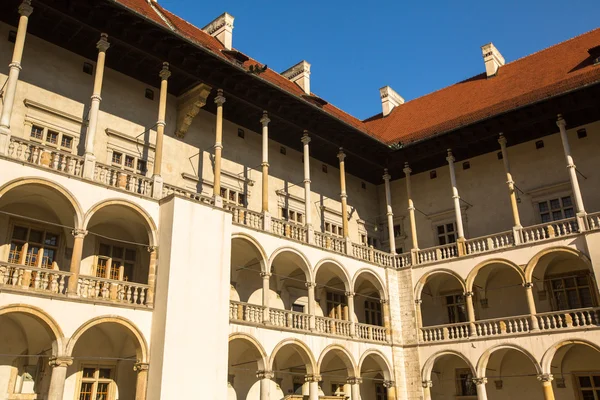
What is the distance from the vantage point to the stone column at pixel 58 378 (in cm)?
1162

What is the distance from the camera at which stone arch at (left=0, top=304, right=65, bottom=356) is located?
11539mm

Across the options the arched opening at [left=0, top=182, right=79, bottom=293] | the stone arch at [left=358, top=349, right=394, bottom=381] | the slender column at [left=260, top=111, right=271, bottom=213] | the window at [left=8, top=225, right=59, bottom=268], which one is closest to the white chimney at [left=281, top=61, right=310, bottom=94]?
the slender column at [left=260, top=111, right=271, bottom=213]

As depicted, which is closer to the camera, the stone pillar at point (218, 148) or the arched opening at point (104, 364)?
the arched opening at point (104, 364)

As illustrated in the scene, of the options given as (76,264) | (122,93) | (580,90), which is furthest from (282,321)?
(580,90)

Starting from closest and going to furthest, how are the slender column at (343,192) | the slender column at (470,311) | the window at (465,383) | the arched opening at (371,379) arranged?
the slender column at (470,311) → the slender column at (343,192) → the window at (465,383) → the arched opening at (371,379)

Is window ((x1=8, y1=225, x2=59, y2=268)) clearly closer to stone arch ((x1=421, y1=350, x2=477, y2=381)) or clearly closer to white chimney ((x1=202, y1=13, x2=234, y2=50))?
white chimney ((x1=202, y1=13, x2=234, y2=50))

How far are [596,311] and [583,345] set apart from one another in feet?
4.54

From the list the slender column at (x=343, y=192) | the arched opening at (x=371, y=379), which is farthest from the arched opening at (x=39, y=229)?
the arched opening at (x=371, y=379)

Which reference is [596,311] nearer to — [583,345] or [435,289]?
[583,345]

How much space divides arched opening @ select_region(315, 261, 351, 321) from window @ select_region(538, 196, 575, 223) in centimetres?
715

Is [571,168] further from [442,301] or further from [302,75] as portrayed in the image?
[302,75]

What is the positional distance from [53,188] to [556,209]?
15.7 m

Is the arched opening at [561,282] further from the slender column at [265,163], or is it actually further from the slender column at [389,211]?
the slender column at [265,163]

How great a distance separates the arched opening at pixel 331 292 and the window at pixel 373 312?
46.6 inches
